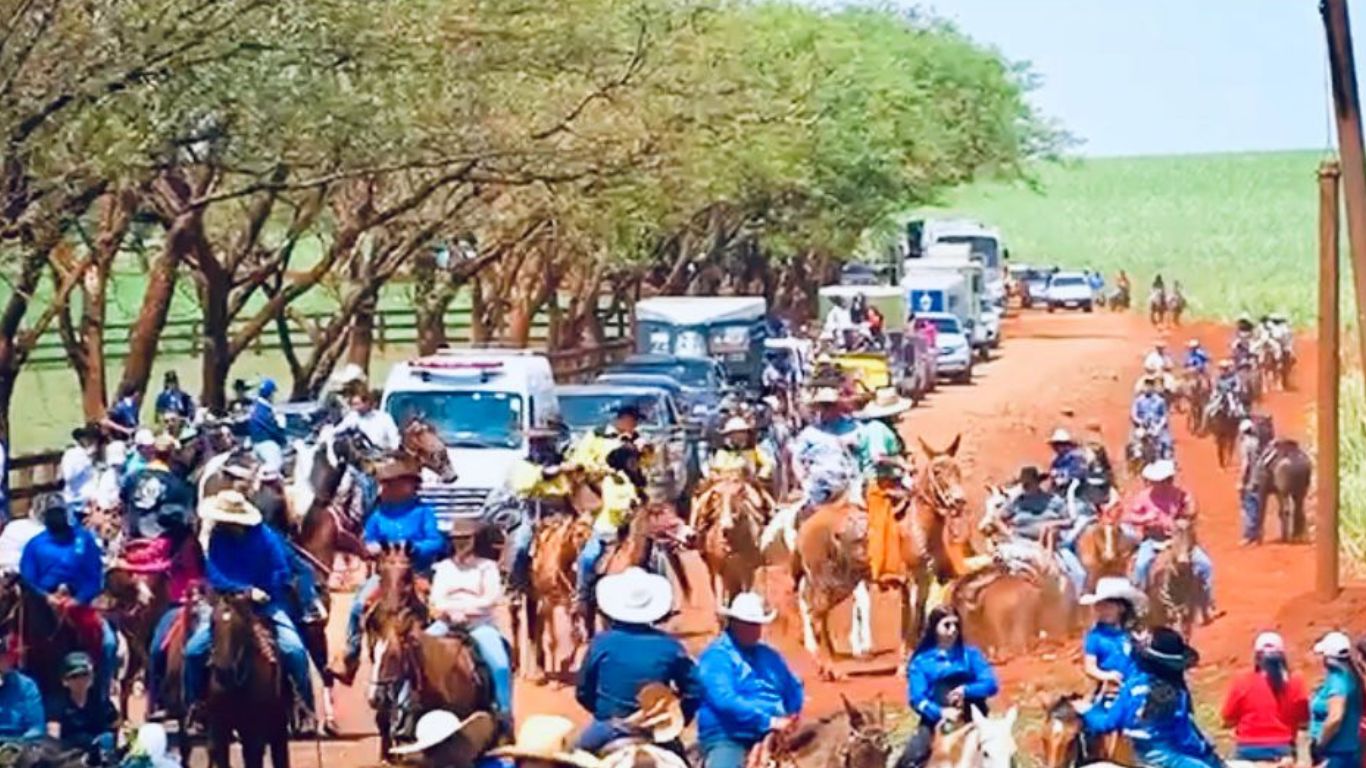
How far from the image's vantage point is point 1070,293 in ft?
335

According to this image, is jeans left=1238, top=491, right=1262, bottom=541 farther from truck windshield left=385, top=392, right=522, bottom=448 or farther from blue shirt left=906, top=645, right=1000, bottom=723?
blue shirt left=906, top=645, right=1000, bottom=723

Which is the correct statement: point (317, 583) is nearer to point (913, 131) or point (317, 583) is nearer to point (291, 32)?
point (291, 32)

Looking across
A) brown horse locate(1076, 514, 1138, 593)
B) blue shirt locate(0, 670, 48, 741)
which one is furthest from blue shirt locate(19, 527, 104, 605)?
brown horse locate(1076, 514, 1138, 593)

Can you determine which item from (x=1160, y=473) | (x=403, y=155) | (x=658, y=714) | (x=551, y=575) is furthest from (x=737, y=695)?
(x=403, y=155)

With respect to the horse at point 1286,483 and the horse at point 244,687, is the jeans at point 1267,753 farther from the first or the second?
the horse at point 1286,483

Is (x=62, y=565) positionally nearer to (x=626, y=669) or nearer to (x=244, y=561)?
(x=244, y=561)

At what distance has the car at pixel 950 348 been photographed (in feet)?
211

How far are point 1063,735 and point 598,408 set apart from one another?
18984 mm

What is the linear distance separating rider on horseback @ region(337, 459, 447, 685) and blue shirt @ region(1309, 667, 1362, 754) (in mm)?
5609

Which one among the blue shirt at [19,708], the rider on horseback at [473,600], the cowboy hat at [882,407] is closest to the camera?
the blue shirt at [19,708]

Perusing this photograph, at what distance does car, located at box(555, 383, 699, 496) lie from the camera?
1256 inches

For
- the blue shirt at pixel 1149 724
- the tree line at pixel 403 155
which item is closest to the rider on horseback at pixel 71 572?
the tree line at pixel 403 155

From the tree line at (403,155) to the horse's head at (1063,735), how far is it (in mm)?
9818

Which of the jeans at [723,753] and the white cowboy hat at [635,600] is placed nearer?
the white cowboy hat at [635,600]
